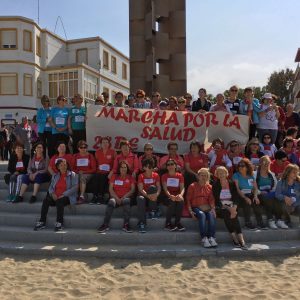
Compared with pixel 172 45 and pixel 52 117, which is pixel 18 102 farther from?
pixel 52 117

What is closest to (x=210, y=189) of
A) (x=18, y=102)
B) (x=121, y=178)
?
(x=121, y=178)

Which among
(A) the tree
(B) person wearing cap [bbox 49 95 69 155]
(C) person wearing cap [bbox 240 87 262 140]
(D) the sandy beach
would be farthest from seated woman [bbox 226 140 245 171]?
(A) the tree

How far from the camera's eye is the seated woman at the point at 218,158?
26.6 ft

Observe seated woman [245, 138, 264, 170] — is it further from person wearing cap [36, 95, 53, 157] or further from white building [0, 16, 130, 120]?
Result: white building [0, 16, 130, 120]

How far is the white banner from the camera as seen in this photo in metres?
9.35

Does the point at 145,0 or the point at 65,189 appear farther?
the point at 145,0

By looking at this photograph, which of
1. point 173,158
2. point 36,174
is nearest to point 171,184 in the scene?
point 173,158

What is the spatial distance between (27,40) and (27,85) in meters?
4.04

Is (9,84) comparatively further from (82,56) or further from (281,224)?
(281,224)

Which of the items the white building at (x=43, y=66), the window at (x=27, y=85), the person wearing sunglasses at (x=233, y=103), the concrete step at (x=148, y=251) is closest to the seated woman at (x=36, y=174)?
the concrete step at (x=148, y=251)

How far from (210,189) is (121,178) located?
1.69 meters

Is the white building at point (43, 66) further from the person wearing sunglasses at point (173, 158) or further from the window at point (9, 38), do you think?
the person wearing sunglasses at point (173, 158)

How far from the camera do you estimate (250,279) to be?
5246mm

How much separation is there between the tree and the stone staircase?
5747 centimetres
